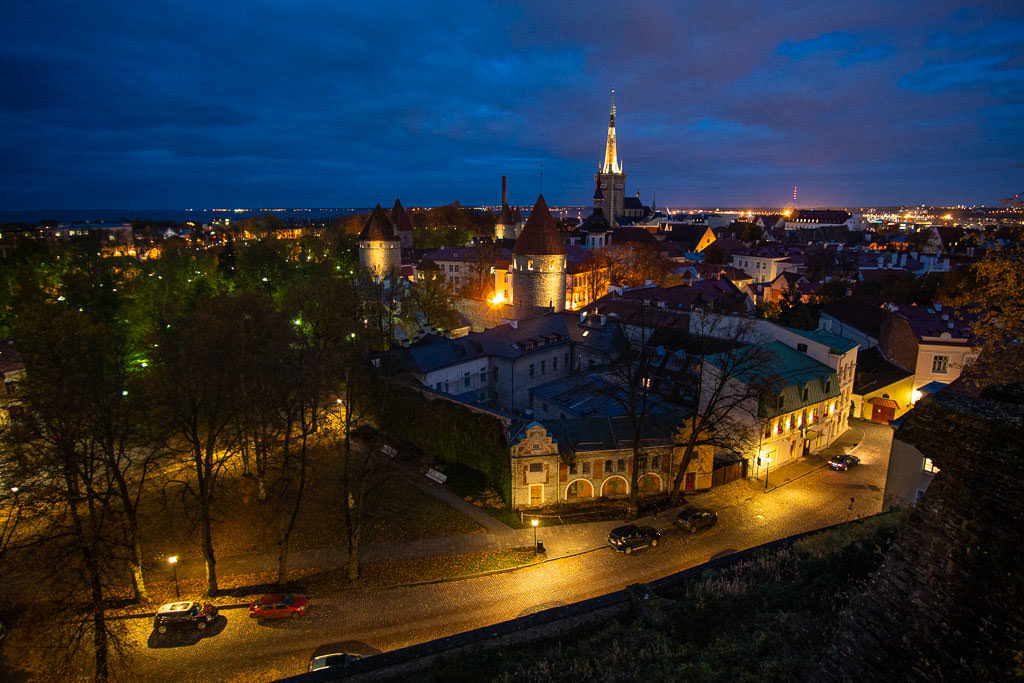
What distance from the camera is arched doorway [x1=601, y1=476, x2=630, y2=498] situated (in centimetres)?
2364

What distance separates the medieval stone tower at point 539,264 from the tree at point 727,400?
21.0m

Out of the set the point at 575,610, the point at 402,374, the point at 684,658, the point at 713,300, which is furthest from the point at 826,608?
the point at 713,300

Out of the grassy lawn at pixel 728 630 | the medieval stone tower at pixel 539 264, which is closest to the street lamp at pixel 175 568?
the grassy lawn at pixel 728 630

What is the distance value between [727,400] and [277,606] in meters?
20.6

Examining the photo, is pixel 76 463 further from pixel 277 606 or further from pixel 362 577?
pixel 362 577

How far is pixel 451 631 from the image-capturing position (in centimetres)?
1582

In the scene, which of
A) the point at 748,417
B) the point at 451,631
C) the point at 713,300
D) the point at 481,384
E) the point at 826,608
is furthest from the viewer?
the point at 713,300

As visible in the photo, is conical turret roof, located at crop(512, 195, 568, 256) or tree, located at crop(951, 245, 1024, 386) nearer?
tree, located at crop(951, 245, 1024, 386)

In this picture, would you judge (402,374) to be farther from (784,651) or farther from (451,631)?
(784,651)

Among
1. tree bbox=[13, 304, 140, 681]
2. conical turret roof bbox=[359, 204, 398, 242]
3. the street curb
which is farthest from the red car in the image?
conical turret roof bbox=[359, 204, 398, 242]

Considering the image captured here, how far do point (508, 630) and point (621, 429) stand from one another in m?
11.9

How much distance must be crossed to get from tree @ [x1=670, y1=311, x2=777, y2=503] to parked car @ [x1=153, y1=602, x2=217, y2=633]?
17.6 metres

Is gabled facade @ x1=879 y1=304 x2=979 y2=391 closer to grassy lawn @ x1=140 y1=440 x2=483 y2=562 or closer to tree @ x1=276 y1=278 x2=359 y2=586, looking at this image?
grassy lawn @ x1=140 y1=440 x2=483 y2=562

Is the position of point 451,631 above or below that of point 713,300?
below
